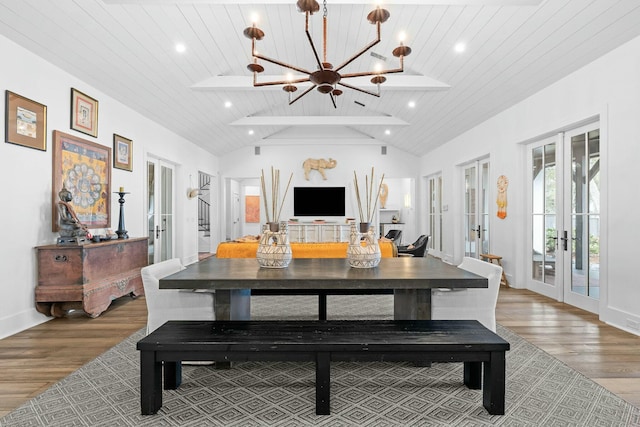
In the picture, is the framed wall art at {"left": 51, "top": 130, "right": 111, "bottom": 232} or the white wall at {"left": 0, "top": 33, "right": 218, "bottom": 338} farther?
the framed wall art at {"left": 51, "top": 130, "right": 111, "bottom": 232}

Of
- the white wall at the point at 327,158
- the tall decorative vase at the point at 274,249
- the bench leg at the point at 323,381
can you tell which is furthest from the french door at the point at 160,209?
the bench leg at the point at 323,381

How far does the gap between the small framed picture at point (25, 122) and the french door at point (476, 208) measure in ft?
20.2

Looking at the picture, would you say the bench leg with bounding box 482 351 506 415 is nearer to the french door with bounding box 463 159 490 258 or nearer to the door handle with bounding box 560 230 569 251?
the door handle with bounding box 560 230 569 251

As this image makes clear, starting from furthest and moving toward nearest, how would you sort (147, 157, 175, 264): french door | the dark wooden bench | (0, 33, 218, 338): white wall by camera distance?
(147, 157, 175, 264): french door, (0, 33, 218, 338): white wall, the dark wooden bench

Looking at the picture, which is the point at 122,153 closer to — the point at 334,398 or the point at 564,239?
the point at 334,398

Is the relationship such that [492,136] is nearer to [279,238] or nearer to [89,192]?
[279,238]

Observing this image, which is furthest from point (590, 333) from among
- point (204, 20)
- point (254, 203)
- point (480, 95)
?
point (254, 203)

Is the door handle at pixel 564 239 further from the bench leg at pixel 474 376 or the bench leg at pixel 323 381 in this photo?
the bench leg at pixel 323 381

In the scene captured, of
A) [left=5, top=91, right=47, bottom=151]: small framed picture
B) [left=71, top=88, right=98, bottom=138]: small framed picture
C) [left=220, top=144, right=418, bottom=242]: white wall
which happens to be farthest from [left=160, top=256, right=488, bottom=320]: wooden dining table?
[left=220, top=144, right=418, bottom=242]: white wall

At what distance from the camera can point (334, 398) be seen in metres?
2.02

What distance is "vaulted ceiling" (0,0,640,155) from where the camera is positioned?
3.16 metres

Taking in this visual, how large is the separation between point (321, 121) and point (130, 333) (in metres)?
5.96

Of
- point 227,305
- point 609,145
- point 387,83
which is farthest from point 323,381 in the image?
point 387,83

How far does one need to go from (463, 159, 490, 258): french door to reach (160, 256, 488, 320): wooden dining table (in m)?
4.01
